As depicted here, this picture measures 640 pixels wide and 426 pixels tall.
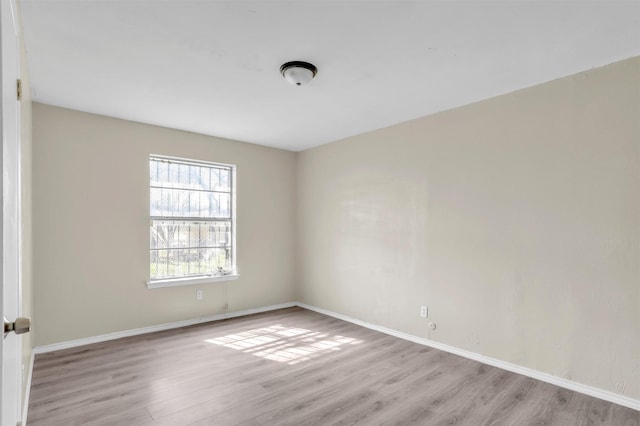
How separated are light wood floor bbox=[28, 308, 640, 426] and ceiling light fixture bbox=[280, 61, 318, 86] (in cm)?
242

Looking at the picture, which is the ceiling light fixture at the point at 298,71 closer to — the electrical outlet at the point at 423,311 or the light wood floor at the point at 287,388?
the light wood floor at the point at 287,388

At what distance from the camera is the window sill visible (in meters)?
4.12

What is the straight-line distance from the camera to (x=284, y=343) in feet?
12.2

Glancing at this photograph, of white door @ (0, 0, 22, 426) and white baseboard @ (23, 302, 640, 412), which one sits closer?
white door @ (0, 0, 22, 426)

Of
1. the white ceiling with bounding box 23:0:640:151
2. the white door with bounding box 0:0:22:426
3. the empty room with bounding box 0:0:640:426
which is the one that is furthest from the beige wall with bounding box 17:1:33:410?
the white door with bounding box 0:0:22:426

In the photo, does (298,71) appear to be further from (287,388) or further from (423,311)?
(423,311)

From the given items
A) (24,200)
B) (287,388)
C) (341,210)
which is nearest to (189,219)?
(341,210)

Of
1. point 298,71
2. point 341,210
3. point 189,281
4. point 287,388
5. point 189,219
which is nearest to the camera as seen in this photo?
point 298,71

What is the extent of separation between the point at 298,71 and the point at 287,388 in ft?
8.07

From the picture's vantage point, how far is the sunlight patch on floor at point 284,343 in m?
3.40

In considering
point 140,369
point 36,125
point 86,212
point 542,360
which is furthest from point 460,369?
point 36,125

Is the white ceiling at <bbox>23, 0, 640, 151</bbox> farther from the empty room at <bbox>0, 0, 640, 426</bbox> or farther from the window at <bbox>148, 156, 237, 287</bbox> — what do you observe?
the window at <bbox>148, 156, 237, 287</bbox>

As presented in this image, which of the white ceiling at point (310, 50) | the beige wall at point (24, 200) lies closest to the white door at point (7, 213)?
the beige wall at point (24, 200)

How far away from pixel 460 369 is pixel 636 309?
137 centimetres
